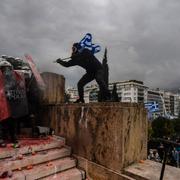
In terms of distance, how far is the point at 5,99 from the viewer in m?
4.69

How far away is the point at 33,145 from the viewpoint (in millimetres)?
4441

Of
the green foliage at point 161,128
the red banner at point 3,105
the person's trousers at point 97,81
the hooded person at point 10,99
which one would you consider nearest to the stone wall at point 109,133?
the person's trousers at point 97,81

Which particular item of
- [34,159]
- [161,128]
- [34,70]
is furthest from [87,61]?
[161,128]

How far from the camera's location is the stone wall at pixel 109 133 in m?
3.77

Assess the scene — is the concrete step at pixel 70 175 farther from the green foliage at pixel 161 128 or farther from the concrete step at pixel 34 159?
the green foliage at pixel 161 128

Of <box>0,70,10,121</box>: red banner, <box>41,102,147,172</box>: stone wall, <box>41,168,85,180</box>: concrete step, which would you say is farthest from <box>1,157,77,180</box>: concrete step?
<box>0,70,10,121</box>: red banner

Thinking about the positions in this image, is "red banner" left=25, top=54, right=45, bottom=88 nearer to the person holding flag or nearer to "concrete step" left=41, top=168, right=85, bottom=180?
the person holding flag

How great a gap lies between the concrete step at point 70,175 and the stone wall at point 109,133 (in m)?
0.33

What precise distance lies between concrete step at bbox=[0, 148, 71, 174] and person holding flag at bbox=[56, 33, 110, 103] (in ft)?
4.89

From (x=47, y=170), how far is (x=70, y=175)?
48cm

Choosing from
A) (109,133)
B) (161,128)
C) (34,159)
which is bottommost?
(161,128)

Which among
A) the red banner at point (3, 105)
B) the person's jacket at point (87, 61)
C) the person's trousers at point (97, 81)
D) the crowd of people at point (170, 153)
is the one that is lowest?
the crowd of people at point (170, 153)

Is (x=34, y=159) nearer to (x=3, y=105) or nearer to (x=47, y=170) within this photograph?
(x=47, y=170)

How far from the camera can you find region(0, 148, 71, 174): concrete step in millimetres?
3700
